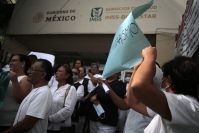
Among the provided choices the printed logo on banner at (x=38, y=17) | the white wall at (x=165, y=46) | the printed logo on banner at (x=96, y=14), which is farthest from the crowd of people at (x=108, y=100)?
the printed logo on banner at (x=38, y=17)

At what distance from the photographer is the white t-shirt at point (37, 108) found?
1405mm

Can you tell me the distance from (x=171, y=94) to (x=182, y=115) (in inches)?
3.6

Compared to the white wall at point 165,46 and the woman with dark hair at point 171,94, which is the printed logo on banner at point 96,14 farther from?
the woman with dark hair at point 171,94

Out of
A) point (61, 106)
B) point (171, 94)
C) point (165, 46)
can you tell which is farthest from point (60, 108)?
point (165, 46)

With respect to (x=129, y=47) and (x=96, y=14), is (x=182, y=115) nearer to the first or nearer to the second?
(x=129, y=47)

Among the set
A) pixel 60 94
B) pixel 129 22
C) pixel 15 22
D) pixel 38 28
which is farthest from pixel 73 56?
pixel 129 22

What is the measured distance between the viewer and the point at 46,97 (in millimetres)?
1483

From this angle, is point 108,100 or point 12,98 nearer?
point 12,98

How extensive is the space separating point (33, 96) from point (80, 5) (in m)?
4.92

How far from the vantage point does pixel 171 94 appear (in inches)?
29.8

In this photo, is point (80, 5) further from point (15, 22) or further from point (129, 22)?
point (129, 22)

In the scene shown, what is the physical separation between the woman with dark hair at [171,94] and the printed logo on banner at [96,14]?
4.89m

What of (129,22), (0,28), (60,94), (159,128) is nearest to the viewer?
(159,128)

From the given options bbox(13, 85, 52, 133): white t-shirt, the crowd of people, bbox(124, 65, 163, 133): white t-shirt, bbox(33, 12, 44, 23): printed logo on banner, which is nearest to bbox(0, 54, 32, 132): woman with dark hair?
the crowd of people
